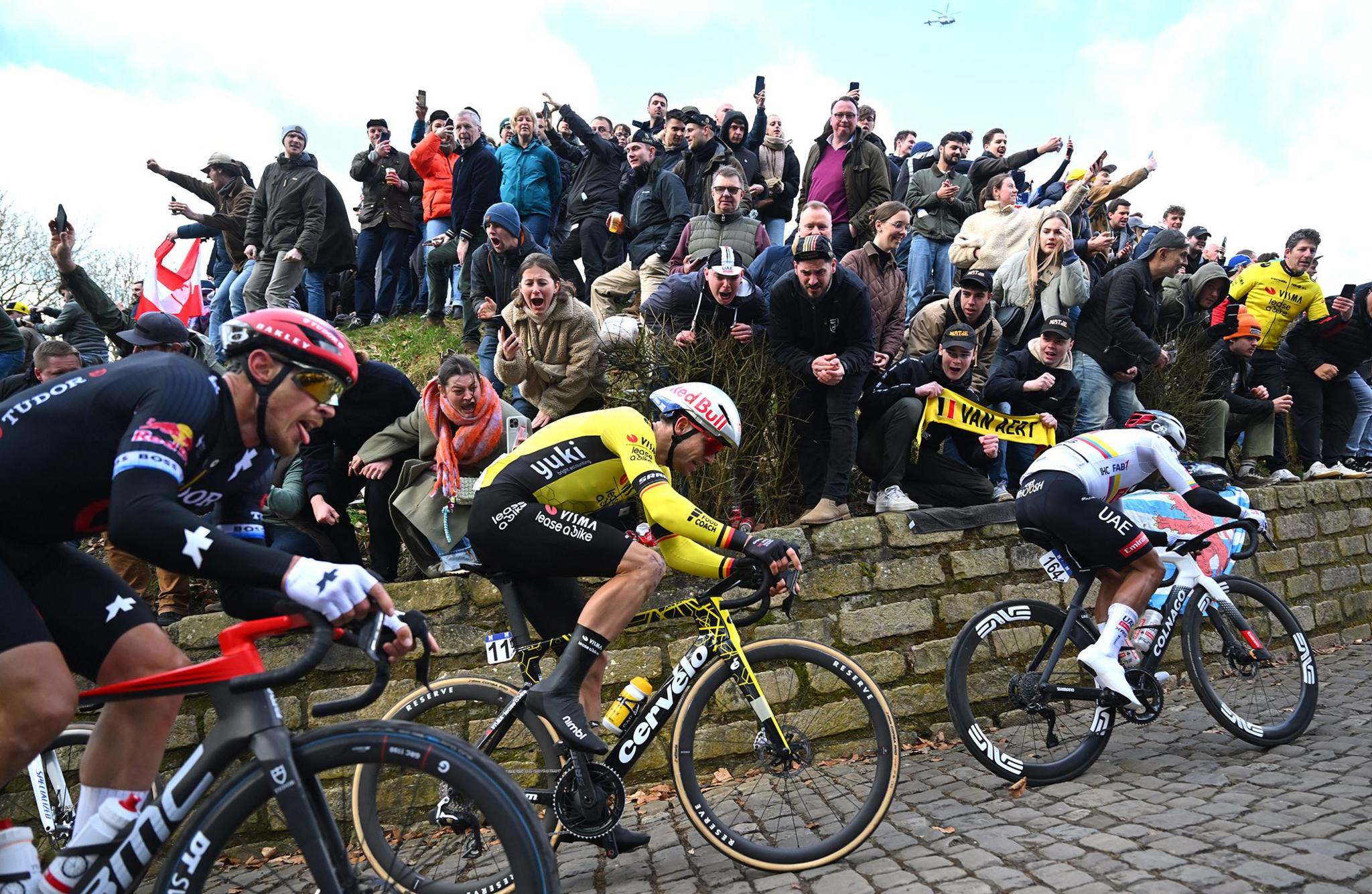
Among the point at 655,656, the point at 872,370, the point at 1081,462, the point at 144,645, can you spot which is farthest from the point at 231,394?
the point at 872,370

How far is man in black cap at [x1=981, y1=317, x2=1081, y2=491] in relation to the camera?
7.11 meters

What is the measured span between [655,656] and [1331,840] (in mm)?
3465

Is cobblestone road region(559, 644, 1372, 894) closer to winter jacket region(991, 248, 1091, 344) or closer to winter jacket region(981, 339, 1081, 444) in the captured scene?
winter jacket region(981, 339, 1081, 444)

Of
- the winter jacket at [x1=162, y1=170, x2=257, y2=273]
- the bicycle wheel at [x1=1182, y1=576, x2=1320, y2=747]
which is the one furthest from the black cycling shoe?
the winter jacket at [x1=162, y1=170, x2=257, y2=273]

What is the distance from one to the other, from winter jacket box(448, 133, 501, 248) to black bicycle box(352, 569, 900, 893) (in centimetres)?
673

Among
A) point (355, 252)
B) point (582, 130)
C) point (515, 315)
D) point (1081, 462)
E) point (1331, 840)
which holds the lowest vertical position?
point (1331, 840)

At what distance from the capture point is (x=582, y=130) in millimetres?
10688

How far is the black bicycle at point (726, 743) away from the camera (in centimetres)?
398

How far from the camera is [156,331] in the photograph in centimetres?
608

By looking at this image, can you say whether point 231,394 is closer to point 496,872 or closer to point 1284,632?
point 496,872

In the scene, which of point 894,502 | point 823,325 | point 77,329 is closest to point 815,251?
point 823,325

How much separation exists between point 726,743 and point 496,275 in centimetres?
538

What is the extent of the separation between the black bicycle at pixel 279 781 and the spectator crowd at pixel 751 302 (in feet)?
10.5

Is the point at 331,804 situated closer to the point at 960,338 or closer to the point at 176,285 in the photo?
the point at 960,338
